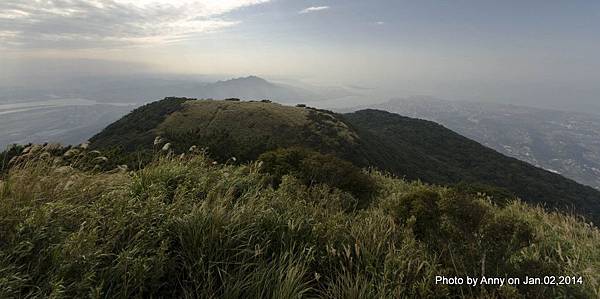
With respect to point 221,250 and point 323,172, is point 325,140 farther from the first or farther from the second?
point 221,250

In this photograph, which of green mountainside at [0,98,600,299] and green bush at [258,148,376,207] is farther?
green bush at [258,148,376,207]

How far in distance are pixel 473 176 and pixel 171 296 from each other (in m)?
81.1

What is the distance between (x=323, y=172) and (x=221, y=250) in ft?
18.1

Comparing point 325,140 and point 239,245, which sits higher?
point 239,245

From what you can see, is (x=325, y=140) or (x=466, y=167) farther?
(x=466, y=167)

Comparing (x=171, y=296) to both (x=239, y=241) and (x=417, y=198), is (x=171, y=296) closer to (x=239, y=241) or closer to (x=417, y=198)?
(x=239, y=241)

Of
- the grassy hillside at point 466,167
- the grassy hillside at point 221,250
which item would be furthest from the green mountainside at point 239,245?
the grassy hillside at point 466,167

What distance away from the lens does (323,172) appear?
831 centimetres

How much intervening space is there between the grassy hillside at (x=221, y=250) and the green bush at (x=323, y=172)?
3.28 m

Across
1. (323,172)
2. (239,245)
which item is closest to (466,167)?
(323,172)

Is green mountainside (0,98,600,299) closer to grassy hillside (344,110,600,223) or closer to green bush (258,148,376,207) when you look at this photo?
green bush (258,148,376,207)

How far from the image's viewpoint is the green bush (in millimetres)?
7824

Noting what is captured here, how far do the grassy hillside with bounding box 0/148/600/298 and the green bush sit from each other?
3.28 m

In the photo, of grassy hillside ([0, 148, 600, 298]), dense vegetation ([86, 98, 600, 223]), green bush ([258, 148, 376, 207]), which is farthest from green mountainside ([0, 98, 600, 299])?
dense vegetation ([86, 98, 600, 223])
